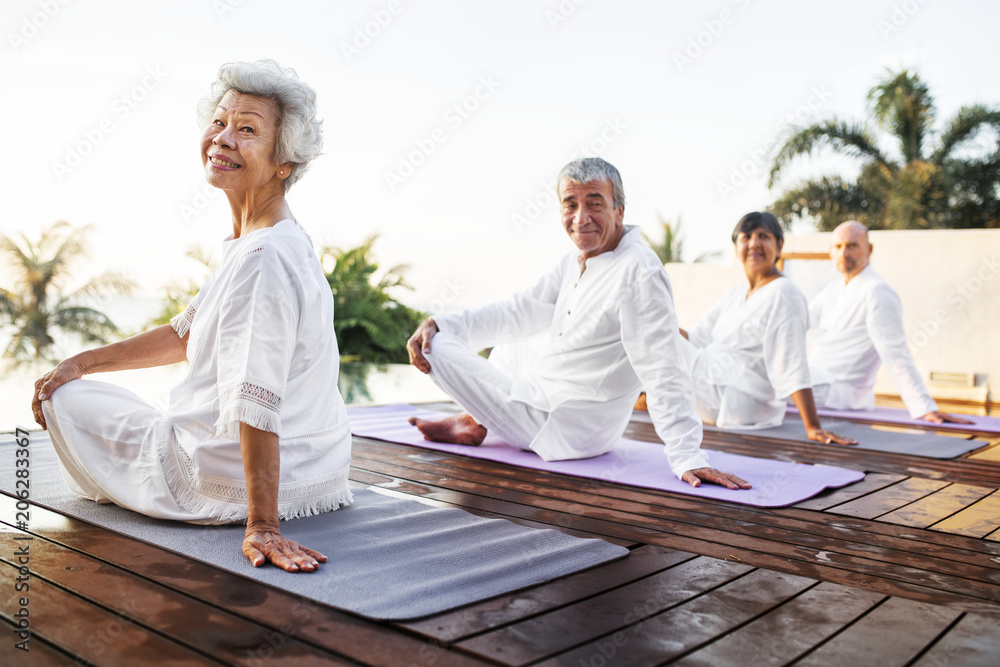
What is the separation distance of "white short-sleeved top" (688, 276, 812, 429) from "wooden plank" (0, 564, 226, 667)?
3431 mm

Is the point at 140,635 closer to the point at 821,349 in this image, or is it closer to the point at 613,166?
the point at 613,166

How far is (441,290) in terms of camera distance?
6453 millimetres

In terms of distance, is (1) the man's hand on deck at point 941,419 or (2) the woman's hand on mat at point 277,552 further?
(1) the man's hand on deck at point 941,419

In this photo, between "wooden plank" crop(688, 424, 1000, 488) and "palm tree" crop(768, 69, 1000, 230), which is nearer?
"wooden plank" crop(688, 424, 1000, 488)

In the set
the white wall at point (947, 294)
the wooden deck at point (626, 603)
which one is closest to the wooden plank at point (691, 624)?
the wooden deck at point (626, 603)

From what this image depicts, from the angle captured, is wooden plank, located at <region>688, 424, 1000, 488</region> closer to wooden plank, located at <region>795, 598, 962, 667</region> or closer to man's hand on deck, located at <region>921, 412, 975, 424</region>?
man's hand on deck, located at <region>921, 412, 975, 424</region>

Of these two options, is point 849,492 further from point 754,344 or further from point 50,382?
point 50,382

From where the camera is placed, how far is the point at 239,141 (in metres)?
1.90

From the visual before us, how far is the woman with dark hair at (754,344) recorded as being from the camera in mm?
4023

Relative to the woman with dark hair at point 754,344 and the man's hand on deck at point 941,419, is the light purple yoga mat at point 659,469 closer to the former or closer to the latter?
the woman with dark hair at point 754,344

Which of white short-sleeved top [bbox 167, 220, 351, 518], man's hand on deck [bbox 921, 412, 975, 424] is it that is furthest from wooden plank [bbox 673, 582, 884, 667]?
man's hand on deck [bbox 921, 412, 975, 424]

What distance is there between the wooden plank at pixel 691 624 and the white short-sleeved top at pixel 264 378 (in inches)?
34.8

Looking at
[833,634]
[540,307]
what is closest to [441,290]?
[540,307]

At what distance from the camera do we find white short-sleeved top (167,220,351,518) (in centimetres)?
173
